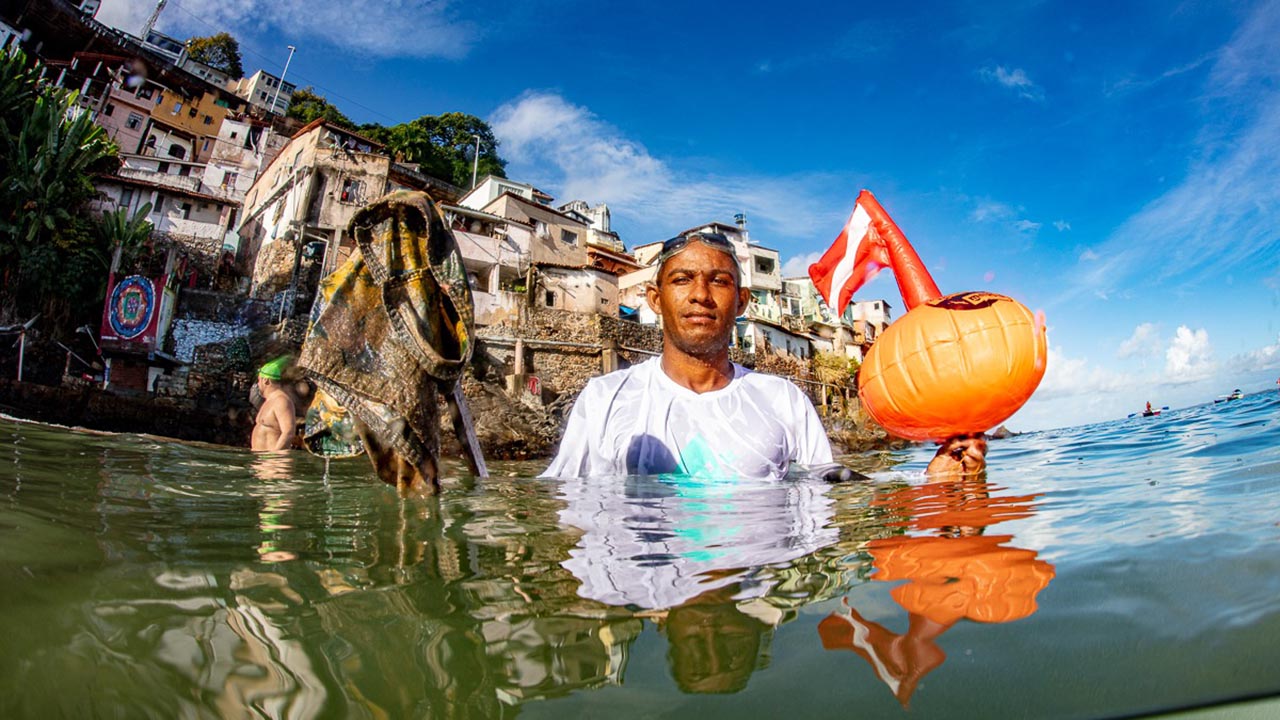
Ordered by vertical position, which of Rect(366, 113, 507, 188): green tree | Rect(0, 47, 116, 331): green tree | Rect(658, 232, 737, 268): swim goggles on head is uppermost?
Rect(366, 113, 507, 188): green tree

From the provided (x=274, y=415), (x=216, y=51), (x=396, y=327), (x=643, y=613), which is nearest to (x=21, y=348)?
(x=274, y=415)

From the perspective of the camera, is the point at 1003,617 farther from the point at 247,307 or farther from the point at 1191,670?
the point at 247,307

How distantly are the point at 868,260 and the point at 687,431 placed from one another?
215cm

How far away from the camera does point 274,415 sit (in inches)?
297

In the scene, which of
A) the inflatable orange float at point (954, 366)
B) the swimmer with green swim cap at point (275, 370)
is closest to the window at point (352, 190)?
the swimmer with green swim cap at point (275, 370)

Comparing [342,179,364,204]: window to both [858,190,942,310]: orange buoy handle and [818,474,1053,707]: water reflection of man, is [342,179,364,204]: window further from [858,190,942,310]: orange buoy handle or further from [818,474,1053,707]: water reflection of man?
[818,474,1053,707]: water reflection of man

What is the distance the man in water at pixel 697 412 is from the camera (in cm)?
392

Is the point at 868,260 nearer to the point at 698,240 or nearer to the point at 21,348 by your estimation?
the point at 698,240

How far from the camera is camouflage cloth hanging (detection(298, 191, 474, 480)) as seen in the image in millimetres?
3105

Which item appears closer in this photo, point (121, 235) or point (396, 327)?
point (396, 327)

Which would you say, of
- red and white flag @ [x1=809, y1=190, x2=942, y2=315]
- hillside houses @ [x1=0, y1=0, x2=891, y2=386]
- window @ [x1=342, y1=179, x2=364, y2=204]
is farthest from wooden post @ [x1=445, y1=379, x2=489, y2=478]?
window @ [x1=342, y1=179, x2=364, y2=204]

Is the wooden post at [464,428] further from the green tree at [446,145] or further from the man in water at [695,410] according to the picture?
the green tree at [446,145]

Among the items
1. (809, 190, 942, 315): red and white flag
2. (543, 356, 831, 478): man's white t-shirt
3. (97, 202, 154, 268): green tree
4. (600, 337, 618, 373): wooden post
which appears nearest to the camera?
(543, 356, 831, 478): man's white t-shirt

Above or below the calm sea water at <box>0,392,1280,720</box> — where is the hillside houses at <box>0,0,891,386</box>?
above
